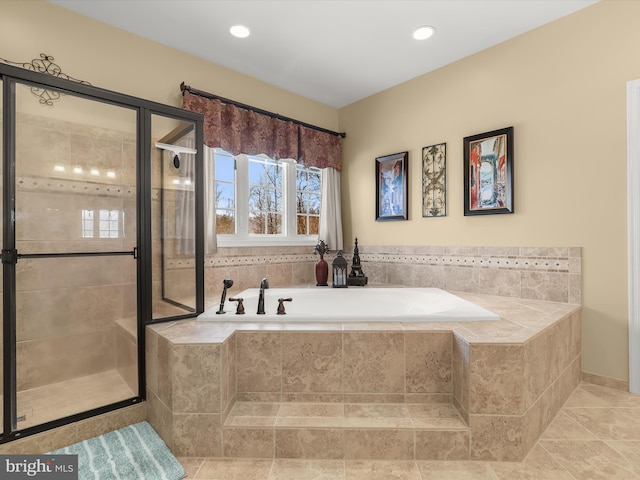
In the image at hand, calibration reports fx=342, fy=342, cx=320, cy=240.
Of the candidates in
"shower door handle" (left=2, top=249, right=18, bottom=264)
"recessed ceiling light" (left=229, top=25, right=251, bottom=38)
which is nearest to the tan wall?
"recessed ceiling light" (left=229, top=25, right=251, bottom=38)

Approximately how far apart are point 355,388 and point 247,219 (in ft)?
6.46

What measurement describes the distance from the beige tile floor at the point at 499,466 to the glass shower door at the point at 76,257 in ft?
2.58

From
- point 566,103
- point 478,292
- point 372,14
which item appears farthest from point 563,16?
point 478,292

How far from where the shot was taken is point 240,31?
250cm

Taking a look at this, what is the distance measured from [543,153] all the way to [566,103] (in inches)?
13.7

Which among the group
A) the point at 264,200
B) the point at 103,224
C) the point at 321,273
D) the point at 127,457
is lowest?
the point at 127,457

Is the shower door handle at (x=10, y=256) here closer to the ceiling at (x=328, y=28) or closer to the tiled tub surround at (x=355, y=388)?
the tiled tub surround at (x=355, y=388)

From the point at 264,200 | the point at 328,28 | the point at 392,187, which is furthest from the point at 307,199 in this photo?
the point at 328,28

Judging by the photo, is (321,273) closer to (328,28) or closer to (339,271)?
(339,271)

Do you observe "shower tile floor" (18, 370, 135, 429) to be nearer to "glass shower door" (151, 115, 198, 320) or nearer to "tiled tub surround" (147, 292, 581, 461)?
"tiled tub surround" (147, 292, 581, 461)

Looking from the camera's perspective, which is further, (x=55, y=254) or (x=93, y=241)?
(x=93, y=241)

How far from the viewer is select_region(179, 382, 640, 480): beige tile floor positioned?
1.43 meters

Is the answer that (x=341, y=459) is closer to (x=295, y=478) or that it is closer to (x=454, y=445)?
(x=295, y=478)

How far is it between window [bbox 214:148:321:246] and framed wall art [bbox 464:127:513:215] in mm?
1613
